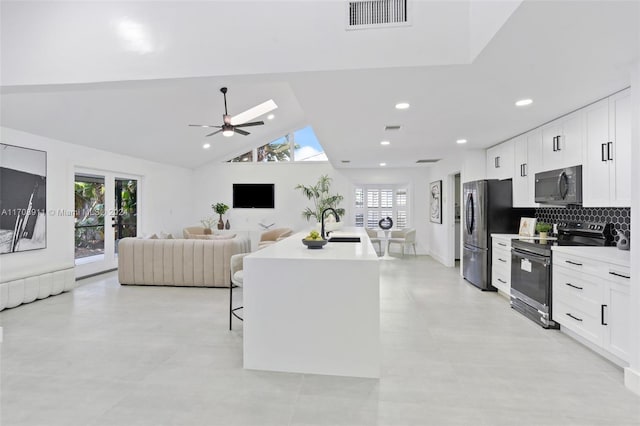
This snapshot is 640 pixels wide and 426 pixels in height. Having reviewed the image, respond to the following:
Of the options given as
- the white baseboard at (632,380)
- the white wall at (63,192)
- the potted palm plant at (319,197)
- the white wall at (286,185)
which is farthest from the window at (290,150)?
the white baseboard at (632,380)

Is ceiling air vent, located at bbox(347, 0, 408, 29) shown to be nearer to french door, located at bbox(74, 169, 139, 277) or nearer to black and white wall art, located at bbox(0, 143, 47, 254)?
black and white wall art, located at bbox(0, 143, 47, 254)

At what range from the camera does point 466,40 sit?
2330mm

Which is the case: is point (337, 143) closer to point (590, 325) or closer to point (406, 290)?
point (406, 290)

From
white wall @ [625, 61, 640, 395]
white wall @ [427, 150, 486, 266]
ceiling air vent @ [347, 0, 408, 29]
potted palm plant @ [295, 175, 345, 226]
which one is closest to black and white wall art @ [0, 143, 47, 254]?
ceiling air vent @ [347, 0, 408, 29]

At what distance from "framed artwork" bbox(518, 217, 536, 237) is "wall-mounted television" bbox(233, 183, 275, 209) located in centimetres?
612

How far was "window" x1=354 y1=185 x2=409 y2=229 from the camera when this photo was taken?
910cm

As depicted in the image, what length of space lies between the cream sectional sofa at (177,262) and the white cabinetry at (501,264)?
3827mm

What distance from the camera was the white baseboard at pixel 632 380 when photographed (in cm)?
224

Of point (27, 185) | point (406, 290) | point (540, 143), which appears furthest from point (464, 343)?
point (27, 185)

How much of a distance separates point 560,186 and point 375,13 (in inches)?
110

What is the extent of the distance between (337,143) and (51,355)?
437cm

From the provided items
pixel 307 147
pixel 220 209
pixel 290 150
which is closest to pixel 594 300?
pixel 307 147

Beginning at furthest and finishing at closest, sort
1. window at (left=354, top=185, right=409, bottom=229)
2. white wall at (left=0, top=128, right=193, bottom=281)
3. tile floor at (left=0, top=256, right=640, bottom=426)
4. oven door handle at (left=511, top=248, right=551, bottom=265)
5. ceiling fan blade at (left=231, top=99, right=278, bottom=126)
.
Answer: window at (left=354, top=185, right=409, bottom=229), ceiling fan blade at (left=231, top=99, right=278, bottom=126), white wall at (left=0, top=128, right=193, bottom=281), oven door handle at (left=511, top=248, right=551, bottom=265), tile floor at (left=0, top=256, right=640, bottom=426)

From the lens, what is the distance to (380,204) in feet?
30.1
